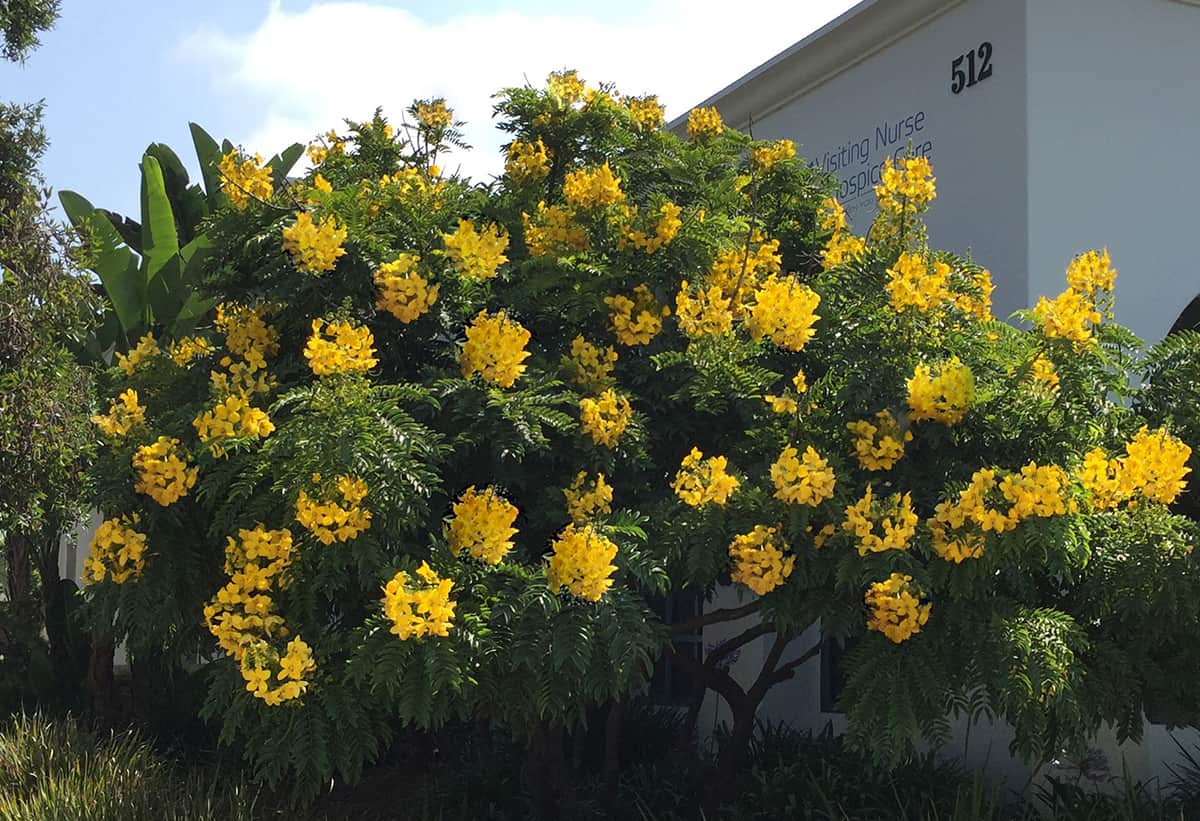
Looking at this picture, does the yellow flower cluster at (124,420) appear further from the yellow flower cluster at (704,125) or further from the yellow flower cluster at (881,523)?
the yellow flower cluster at (704,125)

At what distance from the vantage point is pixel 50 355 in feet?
30.5

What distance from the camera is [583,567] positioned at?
4418 mm

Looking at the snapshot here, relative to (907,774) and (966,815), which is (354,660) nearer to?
(966,815)

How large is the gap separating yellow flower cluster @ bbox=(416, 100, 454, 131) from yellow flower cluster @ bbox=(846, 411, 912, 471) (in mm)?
2892

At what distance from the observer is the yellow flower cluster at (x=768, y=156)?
22.6 feet

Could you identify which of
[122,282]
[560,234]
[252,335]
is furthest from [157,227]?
[560,234]

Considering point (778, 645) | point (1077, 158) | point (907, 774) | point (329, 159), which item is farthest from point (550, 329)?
point (1077, 158)

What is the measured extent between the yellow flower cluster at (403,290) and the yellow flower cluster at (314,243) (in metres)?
0.21

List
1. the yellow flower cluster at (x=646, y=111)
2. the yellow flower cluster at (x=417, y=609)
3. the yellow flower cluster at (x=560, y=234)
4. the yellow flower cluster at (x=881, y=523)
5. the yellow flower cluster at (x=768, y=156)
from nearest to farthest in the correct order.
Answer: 1. the yellow flower cluster at (x=417, y=609)
2. the yellow flower cluster at (x=881, y=523)
3. the yellow flower cluster at (x=560, y=234)
4. the yellow flower cluster at (x=646, y=111)
5. the yellow flower cluster at (x=768, y=156)

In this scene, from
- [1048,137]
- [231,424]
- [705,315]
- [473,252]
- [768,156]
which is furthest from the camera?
[1048,137]

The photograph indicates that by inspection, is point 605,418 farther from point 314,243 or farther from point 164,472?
point 164,472

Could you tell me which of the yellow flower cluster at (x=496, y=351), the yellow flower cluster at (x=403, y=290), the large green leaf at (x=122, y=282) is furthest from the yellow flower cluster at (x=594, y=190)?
the large green leaf at (x=122, y=282)

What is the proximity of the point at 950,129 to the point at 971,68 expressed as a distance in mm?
410

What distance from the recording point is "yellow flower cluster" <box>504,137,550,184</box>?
6.25 meters
